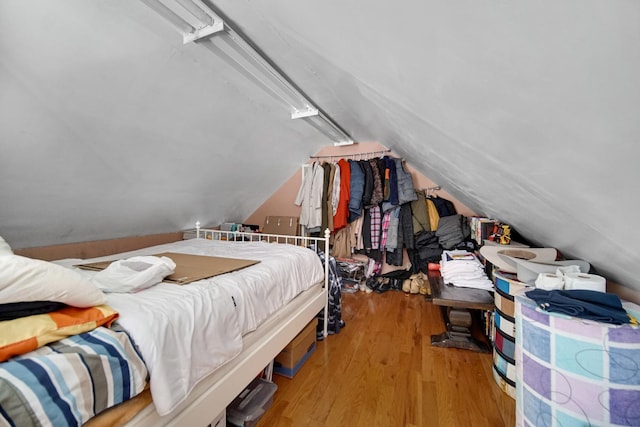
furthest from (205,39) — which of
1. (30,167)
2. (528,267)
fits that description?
(528,267)

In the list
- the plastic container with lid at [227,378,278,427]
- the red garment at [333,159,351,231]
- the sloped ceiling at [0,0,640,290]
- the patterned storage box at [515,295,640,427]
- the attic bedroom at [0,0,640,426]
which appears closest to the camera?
A: the sloped ceiling at [0,0,640,290]

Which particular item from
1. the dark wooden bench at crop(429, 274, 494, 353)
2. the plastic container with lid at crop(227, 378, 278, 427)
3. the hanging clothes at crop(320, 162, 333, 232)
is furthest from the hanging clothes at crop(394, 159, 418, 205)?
the plastic container with lid at crop(227, 378, 278, 427)

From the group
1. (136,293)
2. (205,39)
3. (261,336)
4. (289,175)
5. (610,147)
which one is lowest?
(261,336)

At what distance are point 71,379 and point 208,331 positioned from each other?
482 millimetres

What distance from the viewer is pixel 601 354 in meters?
0.95

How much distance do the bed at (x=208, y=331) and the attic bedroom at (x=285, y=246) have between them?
0.01 m

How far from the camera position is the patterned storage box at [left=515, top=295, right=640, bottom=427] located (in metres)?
0.92

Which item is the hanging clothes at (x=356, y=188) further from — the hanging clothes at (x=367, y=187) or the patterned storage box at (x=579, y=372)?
the patterned storage box at (x=579, y=372)

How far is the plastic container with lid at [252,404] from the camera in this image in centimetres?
145

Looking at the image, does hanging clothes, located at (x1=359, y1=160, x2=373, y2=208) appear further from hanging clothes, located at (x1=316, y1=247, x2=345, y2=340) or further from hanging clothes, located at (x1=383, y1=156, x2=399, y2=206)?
hanging clothes, located at (x1=316, y1=247, x2=345, y2=340)

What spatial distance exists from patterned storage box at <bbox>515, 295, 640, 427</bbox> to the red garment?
2.46 m

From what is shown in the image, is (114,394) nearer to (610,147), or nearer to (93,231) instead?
(610,147)

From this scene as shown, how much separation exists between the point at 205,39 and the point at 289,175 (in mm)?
2732

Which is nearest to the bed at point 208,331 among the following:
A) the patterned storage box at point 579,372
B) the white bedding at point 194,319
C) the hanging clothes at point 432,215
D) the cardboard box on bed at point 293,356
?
the white bedding at point 194,319
